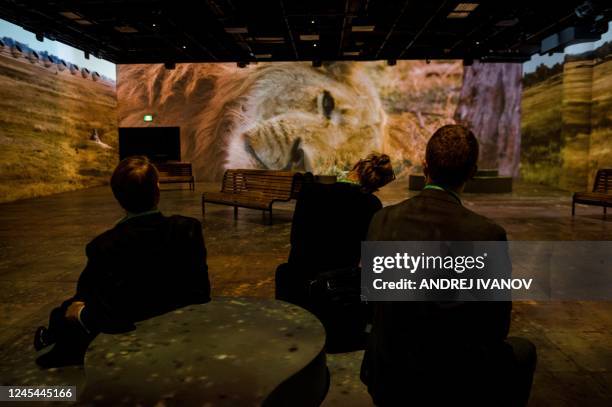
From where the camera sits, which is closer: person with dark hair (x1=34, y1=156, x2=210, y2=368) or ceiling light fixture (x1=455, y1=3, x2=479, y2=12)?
person with dark hair (x1=34, y1=156, x2=210, y2=368)

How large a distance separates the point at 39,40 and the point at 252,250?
1168 cm

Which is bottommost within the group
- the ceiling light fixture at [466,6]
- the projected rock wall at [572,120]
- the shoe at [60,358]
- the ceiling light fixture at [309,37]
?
the shoe at [60,358]

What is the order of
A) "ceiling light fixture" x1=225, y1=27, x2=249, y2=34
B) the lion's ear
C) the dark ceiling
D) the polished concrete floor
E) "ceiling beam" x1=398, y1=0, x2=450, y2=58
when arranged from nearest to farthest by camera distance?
the polished concrete floor < "ceiling beam" x1=398, y1=0, x2=450, y2=58 < the dark ceiling < "ceiling light fixture" x1=225, y1=27, x2=249, y2=34 < the lion's ear

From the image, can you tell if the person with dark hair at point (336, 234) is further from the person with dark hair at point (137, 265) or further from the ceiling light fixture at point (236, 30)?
the ceiling light fixture at point (236, 30)

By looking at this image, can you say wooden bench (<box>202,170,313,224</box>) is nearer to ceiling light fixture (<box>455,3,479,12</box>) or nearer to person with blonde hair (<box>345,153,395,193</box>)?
person with blonde hair (<box>345,153,395,193</box>)

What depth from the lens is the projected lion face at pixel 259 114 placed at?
20547 mm

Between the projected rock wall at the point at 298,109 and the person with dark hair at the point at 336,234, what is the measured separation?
56.9ft

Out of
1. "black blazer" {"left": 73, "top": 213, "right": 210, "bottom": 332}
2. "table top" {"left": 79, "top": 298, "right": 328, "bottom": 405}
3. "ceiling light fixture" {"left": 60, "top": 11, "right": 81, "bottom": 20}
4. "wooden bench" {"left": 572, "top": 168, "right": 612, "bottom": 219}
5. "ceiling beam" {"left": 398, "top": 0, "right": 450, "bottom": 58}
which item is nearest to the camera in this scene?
"table top" {"left": 79, "top": 298, "right": 328, "bottom": 405}

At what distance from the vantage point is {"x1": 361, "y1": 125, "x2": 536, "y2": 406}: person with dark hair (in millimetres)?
1581

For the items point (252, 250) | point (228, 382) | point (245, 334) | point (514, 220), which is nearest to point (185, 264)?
point (245, 334)

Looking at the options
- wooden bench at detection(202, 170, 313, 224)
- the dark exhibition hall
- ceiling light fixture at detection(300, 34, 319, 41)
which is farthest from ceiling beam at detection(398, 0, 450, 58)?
wooden bench at detection(202, 170, 313, 224)

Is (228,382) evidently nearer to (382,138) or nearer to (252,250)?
(252,250)

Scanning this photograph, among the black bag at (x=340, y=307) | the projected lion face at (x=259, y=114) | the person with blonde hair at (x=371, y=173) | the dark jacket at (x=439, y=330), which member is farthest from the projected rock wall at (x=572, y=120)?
the dark jacket at (x=439, y=330)

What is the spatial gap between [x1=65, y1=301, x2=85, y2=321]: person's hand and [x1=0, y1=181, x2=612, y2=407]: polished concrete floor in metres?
0.41
